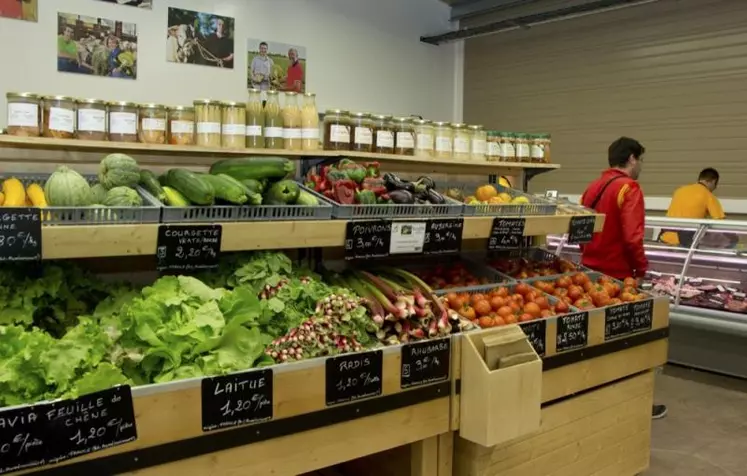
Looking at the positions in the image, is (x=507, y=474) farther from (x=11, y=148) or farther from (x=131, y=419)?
(x=11, y=148)

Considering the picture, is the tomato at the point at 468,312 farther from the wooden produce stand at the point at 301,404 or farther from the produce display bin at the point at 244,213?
the produce display bin at the point at 244,213

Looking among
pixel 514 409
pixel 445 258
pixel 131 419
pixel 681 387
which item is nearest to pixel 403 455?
pixel 514 409

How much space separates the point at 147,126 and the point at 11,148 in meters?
0.50

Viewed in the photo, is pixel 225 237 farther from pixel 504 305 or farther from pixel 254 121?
pixel 504 305

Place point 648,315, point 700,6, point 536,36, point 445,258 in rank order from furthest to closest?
point 536,36
point 700,6
point 445,258
point 648,315

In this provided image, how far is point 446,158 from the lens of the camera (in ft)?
10.9

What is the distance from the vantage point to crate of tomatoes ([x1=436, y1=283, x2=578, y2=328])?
9.25 ft

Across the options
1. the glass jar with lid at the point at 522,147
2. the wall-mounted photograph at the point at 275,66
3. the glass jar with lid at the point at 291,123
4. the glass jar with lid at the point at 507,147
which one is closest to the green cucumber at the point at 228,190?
the glass jar with lid at the point at 291,123

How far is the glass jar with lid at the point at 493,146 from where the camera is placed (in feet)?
11.8

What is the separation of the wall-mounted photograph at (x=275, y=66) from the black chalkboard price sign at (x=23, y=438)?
6504 millimetres

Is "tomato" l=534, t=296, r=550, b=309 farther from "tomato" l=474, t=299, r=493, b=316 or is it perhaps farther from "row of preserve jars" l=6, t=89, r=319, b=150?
"row of preserve jars" l=6, t=89, r=319, b=150

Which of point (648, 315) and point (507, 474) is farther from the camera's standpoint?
point (648, 315)

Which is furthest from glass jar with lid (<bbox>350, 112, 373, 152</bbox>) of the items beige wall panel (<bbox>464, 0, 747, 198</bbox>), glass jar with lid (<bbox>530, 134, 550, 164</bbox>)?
beige wall panel (<bbox>464, 0, 747, 198</bbox>)

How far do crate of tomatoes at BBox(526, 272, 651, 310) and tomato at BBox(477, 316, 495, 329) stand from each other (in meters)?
0.56
